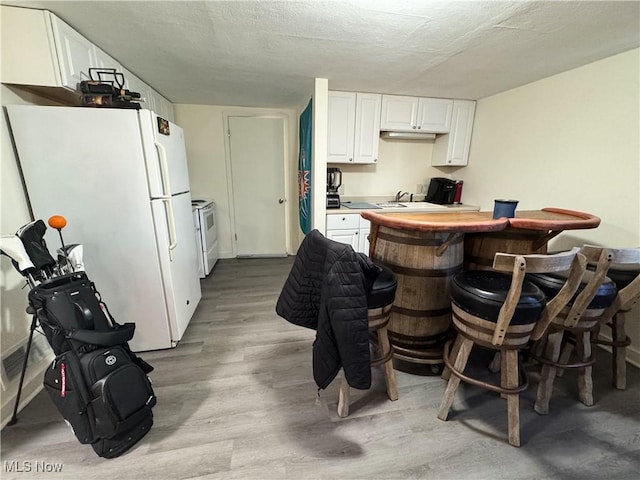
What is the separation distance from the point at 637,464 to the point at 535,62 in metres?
2.64

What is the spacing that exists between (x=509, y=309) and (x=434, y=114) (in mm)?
2825

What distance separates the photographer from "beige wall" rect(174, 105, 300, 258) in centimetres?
356

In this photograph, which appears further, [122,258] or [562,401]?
[122,258]

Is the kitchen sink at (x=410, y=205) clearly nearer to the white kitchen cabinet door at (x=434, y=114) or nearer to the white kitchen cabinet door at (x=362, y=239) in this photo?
the white kitchen cabinet door at (x=362, y=239)

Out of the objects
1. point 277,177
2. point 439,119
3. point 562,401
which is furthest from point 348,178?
point 562,401

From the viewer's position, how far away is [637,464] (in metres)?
1.23

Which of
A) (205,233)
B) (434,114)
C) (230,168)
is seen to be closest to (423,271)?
(434,114)

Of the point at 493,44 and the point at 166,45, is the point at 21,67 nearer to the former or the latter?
the point at 166,45

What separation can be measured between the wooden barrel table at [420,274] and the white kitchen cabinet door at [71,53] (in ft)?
6.52

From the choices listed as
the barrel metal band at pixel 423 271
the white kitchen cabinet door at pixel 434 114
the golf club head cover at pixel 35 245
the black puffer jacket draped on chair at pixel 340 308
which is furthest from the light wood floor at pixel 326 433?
the white kitchen cabinet door at pixel 434 114

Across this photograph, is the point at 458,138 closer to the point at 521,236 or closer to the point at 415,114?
the point at 415,114

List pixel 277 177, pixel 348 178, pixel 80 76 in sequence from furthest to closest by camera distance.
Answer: pixel 277 177, pixel 348 178, pixel 80 76

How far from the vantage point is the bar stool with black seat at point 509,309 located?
1.07 meters

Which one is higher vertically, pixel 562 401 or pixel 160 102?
pixel 160 102
